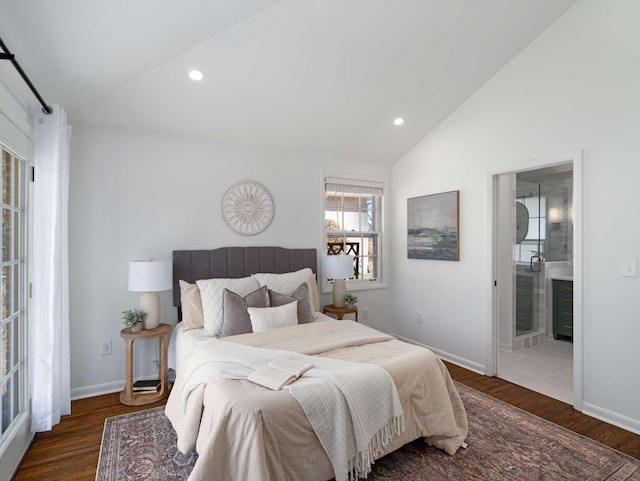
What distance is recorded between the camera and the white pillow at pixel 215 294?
2.98m

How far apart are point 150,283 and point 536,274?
16.0 feet

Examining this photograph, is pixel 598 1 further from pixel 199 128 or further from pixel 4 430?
pixel 4 430

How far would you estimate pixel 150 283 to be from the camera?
2930 millimetres

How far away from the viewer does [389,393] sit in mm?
2043

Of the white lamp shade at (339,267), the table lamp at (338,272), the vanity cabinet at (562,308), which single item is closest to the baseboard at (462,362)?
the table lamp at (338,272)

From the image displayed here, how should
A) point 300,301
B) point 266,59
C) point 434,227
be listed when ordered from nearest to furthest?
1. point 266,59
2. point 300,301
3. point 434,227

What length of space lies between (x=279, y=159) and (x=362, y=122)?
1024mm

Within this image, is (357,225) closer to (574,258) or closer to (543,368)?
(574,258)

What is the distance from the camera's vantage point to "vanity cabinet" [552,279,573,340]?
183 inches

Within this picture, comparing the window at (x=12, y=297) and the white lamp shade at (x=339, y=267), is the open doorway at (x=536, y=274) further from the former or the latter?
the window at (x=12, y=297)

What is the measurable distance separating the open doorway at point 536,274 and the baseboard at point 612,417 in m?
→ 0.88

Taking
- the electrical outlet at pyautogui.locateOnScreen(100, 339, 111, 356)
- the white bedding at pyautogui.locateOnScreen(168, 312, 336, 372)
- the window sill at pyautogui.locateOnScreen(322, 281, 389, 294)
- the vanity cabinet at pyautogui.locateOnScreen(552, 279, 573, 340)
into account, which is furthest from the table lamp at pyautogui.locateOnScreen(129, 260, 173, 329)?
the vanity cabinet at pyautogui.locateOnScreen(552, 279, 573, 340)

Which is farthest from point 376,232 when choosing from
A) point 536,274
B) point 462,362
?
point 536,274

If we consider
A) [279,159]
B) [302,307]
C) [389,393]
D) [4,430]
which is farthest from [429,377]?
[279,159]
